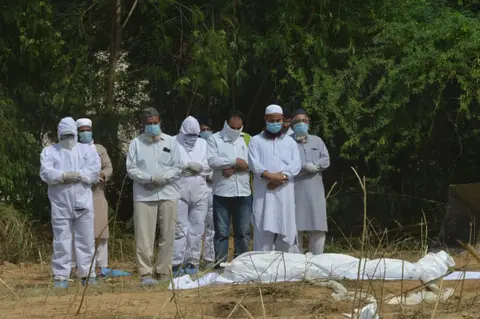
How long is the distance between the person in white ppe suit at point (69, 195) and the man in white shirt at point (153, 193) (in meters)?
0.43

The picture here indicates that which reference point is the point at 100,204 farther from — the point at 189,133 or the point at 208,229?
the point at 208,229

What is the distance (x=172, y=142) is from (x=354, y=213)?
4.19 metres

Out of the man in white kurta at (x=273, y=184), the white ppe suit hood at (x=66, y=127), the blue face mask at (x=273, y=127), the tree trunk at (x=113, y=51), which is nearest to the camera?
the white ppe suit hood at (x=66, y=127)

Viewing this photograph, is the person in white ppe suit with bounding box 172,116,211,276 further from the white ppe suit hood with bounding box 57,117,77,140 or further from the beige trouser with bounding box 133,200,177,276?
the white ppe suit hood with bounding box 57,117,77,140

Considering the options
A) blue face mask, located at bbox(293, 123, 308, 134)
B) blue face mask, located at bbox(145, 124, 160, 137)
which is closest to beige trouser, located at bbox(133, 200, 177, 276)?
blue face mask, located at bbox(145, 124, 160, 137)

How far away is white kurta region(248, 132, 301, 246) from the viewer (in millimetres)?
10570

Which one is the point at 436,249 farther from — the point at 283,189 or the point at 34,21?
the point at 34,21

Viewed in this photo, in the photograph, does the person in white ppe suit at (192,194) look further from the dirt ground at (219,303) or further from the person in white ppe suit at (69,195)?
the dirt ground at (219,303)

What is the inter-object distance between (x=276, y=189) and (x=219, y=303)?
3286mm

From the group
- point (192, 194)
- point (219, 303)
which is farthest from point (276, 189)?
point (219, 303)

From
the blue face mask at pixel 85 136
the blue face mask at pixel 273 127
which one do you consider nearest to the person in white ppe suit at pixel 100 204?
the blue face mask at pixel 85 136

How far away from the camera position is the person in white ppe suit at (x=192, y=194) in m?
11.3

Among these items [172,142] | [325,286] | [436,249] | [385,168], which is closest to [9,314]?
[325,286]

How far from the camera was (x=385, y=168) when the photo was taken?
517 inches
